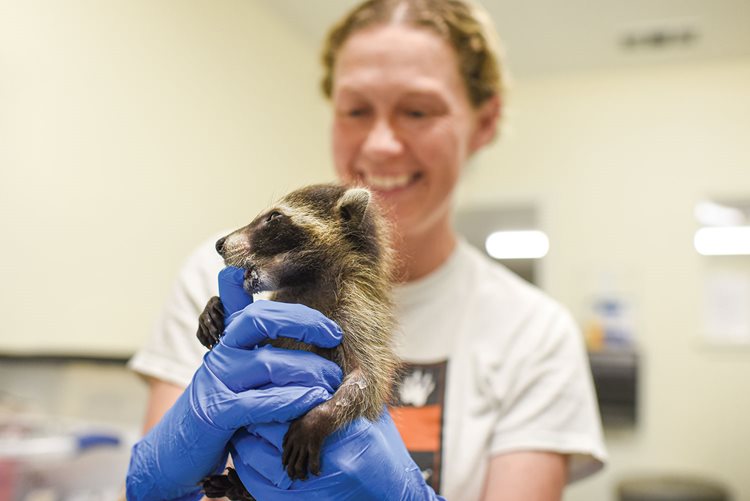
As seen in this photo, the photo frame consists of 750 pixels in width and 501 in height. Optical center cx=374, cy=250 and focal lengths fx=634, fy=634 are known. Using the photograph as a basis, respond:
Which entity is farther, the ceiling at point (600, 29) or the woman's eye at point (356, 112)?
the ceiling at point (600, 29)

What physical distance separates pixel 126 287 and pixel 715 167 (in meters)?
4.19

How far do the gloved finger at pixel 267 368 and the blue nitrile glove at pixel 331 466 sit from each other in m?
0.07

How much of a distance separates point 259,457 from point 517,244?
464cm

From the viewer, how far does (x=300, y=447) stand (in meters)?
0.91

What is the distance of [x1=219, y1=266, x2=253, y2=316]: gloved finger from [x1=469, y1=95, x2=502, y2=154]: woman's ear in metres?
0.92

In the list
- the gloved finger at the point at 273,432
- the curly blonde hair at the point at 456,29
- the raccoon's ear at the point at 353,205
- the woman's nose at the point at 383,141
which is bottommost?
the gloved finger at the point at 273,432

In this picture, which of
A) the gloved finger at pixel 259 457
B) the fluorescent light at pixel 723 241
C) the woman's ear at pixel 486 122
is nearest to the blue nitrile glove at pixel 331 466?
the gloved finger at pixel 259 457

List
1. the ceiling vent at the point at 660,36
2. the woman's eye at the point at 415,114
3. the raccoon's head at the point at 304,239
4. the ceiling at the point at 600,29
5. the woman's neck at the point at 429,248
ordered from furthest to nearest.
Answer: the ceiling vent at the point at 660,36
the ceiling at the point at 600,29
the woman's neck at the point at 429,248
the woman's eye at the point at 415,114
the raccoon's head at the point at 304,239

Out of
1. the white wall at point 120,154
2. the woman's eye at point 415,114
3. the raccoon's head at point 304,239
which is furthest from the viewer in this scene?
the white wall at point 120,154

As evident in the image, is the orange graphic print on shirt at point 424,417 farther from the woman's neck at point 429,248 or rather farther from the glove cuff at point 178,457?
the glove cuff at point 178,457

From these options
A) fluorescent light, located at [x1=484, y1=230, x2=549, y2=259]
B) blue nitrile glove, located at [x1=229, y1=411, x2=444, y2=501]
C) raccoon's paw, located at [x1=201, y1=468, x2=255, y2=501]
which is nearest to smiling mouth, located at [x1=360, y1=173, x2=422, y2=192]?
blue nitrile glove, located at [x1=229, y1=411, x2=444, y2=501]

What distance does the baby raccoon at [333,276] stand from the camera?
101 cm

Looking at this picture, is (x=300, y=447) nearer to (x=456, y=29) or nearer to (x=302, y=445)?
(x=302, y=445)

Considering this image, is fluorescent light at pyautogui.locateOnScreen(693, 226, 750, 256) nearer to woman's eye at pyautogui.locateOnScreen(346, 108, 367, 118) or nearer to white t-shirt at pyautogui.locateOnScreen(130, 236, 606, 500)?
white t-shirt at pyautogui.locateOnScreen(130, 236, 606, 500)
